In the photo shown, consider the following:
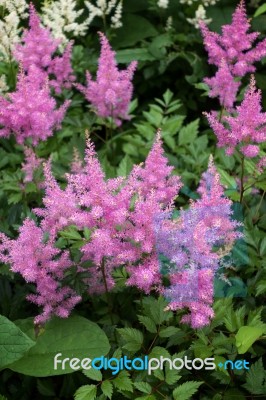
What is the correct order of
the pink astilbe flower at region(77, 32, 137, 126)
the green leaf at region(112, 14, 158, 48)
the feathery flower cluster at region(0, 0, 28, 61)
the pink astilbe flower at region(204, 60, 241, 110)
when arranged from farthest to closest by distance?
the green leaf at region(112, 14, 158, 48)
the feathery flower cluster at region(0, 0, 28, 61)
the pink astilbe flower at region(77, 32, 137, 126)
the pink astilbe flower at region(204, 60, 241, 110)

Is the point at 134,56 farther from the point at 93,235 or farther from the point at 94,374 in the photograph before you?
the point at 94,374

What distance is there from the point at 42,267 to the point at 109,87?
4.70ft

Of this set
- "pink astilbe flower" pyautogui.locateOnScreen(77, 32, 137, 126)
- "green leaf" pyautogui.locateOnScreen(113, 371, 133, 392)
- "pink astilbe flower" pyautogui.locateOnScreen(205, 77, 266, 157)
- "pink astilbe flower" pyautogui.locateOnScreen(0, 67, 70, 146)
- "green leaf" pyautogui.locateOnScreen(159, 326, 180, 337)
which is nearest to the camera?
"green leaf" pyautogui.locateOnScreen(113, 371, 133, 392)

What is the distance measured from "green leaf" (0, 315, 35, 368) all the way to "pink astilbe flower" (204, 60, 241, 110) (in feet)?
5.77

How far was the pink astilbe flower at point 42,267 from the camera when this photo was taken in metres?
2.03

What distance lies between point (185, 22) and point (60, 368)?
4001 mm

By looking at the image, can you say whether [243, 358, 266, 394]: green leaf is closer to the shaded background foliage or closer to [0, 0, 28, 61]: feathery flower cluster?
the shaded background foliage

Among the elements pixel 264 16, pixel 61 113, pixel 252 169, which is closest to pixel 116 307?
pixel 252 169

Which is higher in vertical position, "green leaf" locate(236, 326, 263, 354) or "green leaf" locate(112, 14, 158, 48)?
"green leaf" locate(236, 326, 263, 354)

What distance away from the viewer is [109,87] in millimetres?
3182

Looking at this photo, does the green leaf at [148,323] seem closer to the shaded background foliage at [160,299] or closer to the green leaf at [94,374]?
the shaded background foliage at [160,299]

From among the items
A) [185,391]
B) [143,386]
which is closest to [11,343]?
[143,386]

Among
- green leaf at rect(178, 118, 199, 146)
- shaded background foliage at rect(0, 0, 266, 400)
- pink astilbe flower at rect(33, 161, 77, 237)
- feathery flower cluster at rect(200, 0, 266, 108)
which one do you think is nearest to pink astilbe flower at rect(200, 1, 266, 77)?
feathery flower cluster at rect(200, 0, 266, 108)

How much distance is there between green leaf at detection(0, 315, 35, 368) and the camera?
1.96 meters
